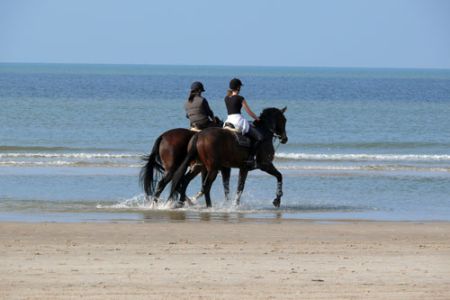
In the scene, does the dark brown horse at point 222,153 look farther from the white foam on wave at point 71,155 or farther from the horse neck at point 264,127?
the white foam on wave at point 71,155

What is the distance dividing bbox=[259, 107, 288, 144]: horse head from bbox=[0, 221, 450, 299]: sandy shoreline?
3221 millimetres

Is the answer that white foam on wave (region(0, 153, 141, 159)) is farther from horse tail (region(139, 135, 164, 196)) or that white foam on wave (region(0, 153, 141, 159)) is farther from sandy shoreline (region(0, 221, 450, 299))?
sandy shoreline (region(0, 221, 450, 299))

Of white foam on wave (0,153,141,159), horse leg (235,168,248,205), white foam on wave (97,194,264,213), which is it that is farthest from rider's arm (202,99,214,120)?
white foam on wave (0,153,141,159)

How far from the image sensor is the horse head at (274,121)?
17578 millimetres

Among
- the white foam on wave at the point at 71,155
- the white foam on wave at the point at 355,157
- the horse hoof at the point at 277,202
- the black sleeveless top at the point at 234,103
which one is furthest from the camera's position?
the white foam on wave at the point at 355,157

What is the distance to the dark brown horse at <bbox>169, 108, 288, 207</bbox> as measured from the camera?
16.5 metres

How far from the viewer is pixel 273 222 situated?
15078 millimetres

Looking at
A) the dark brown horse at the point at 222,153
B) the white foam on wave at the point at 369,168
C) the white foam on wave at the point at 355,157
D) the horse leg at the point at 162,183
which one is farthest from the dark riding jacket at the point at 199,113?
the white foam on wave at the point at 355,157

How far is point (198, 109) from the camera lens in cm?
1709

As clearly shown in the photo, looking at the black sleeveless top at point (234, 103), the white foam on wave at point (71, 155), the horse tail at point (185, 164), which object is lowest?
the white foam on wave at point (71, 155)

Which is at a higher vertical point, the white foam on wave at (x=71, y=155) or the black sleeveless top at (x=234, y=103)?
the black sleeveless top at (x=234, y=103)

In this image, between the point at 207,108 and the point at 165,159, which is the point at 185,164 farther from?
the point at 207,108

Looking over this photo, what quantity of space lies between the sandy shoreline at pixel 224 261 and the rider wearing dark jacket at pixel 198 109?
9.49 ft

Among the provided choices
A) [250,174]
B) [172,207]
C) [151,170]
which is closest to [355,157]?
[250,174]
